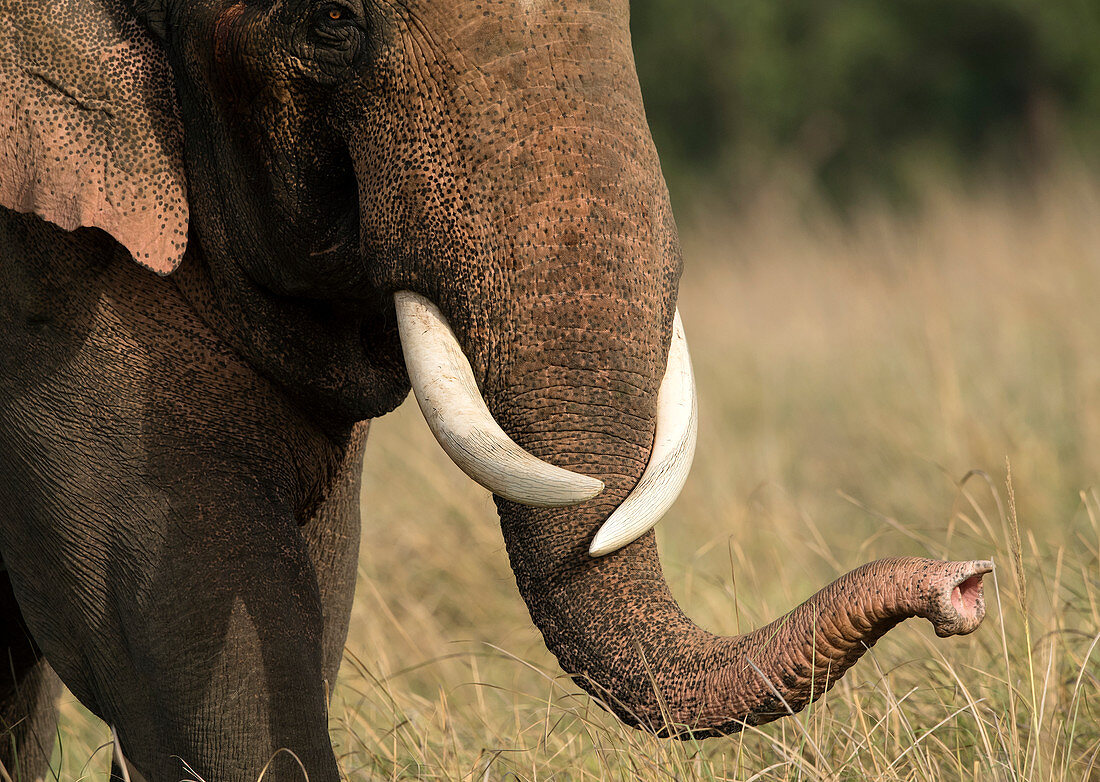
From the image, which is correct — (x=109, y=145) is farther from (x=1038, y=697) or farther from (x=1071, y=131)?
(x=1071, y=131)

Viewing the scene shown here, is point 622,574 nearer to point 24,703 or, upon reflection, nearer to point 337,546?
point 337,546

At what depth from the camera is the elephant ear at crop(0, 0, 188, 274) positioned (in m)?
2.36

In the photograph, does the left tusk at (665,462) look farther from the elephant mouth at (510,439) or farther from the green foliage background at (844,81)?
the green foliage background at (844,81)

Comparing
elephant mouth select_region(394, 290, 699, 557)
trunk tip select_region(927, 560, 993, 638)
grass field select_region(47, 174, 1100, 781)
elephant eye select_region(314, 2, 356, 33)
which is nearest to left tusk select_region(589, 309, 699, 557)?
elephant mouth select_region(394, 290, 699, 557)

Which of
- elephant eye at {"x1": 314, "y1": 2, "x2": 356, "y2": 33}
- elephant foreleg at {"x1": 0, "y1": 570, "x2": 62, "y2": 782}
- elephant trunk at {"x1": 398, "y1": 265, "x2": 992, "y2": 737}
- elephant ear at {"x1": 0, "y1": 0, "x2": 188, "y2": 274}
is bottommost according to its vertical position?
elephant foreleg at {"x1": 0, "y1": 570, "x2": 62, "y2": 782}

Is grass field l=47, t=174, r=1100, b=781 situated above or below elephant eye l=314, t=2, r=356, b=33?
below

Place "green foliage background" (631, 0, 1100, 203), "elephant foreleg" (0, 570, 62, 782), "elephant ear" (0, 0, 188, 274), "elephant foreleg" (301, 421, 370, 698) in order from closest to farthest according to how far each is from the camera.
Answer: "elephant ear" (0, 0, 188, 274) < "elephant foreleg" (301, 421, 370, 698) < "elephant foreleg" (0, 570, 62, 782) < "green foliage background" (631, 0, 1100, 203)

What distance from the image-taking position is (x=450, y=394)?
208cm

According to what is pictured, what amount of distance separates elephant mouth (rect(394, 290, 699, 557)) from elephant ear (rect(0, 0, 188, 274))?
1.52 ft

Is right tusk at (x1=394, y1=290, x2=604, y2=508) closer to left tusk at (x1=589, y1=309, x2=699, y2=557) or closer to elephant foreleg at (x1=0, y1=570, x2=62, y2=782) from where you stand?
left tusk at (x1=589, y1=309, x2=699, y2=557)

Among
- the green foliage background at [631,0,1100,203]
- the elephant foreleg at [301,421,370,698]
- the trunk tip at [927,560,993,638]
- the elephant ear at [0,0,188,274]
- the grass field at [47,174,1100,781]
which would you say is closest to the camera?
the trunk tip at [927,560,993,638]

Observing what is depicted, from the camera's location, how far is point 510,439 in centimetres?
204

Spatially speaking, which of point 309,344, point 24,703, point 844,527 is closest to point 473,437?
point 309,344

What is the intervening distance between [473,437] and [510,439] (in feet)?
0.16
